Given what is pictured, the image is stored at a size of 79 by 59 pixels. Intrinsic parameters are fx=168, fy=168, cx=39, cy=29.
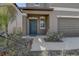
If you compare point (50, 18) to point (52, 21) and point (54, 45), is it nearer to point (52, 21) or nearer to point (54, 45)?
point (52, 21)

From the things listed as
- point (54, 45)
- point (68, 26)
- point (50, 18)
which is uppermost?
point (50, 18)

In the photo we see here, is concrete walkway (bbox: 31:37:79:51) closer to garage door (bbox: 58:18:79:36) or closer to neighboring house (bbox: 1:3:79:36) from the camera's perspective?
garage door (bbox: 58:18:79:36)

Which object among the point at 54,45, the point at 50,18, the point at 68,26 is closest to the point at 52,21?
the point at 50,18

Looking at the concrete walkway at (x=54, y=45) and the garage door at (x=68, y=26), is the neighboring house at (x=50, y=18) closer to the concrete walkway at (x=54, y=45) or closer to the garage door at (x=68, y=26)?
the garage door at (x=68, y=26)

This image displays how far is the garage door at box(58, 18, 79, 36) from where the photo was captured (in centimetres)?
1099

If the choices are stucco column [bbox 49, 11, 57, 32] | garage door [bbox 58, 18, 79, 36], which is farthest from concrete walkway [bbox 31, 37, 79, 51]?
stucco column [bbox 49, 11, 57, 32]

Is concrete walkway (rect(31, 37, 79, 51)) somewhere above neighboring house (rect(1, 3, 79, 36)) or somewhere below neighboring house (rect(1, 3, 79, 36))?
below

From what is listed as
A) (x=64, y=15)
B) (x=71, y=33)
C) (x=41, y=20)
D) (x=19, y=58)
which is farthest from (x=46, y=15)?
(x=19, y=58)

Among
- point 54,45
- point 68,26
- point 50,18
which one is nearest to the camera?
point 54,45

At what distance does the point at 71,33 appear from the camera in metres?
10.7

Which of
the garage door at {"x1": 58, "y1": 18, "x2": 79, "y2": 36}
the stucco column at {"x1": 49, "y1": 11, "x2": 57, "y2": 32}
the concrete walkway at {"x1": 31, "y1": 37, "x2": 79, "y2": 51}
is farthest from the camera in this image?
the stucco column at {"x1": 49, "y1": 11, "x2": 57, "y2": 32}

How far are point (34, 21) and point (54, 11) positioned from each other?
1.90 metres

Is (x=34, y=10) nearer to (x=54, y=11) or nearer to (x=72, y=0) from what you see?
(x=54, y=11)

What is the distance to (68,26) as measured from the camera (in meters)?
11.6
